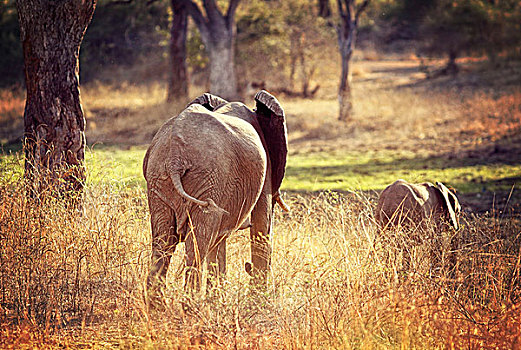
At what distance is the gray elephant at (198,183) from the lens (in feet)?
12.7

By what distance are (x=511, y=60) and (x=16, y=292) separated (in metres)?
26.0

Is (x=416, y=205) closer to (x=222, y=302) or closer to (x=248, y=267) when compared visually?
(x=248, y=267)

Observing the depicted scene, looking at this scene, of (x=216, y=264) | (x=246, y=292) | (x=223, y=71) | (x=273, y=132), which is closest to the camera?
(x=216, y=264)

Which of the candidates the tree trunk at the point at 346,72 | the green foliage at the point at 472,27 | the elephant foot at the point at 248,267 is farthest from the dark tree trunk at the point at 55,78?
the green foliage at the point at 472,27

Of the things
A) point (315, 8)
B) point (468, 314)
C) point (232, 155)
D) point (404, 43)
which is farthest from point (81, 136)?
point (404, 43)

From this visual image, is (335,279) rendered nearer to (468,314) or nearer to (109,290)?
(468,314)

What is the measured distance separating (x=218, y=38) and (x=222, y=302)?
18.0 m

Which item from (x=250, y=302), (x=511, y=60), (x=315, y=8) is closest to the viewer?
(x=250, y=302)

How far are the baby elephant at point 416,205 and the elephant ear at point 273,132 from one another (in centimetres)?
155

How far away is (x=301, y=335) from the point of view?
12.9 ft

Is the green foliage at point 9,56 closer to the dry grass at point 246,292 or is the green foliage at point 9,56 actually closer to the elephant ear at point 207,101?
the dry grass at point 246,292

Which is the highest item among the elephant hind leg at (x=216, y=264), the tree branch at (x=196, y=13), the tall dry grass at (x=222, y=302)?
the tree branch at (x=196, y=13)

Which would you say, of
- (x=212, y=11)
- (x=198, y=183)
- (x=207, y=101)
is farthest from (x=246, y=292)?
(x=212, y=11)

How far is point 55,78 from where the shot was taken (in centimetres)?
669
